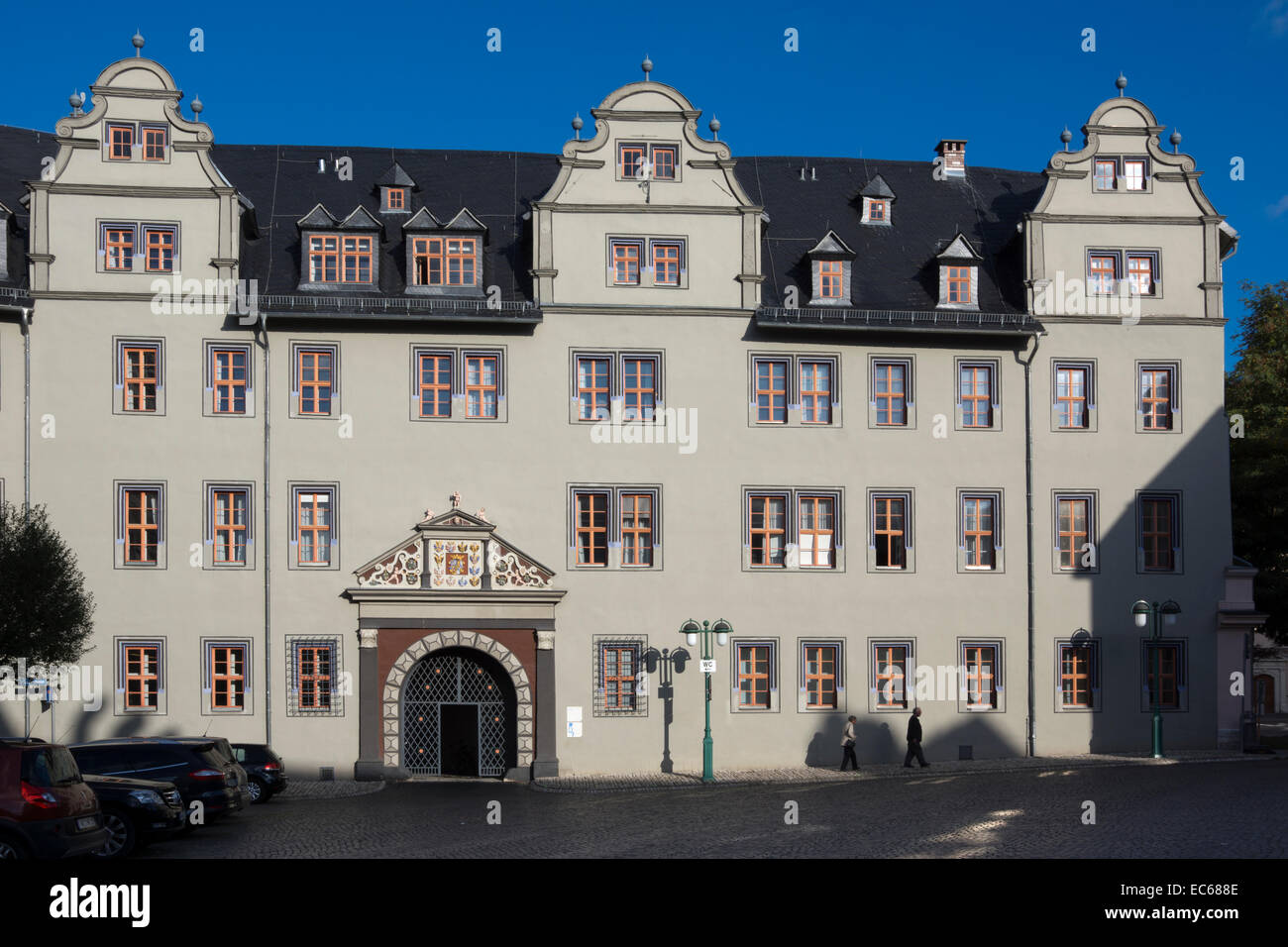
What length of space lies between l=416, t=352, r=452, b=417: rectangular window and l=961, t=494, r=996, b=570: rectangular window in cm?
1222

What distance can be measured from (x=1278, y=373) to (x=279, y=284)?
2854cm

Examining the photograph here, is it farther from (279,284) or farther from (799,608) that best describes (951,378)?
(279,284)

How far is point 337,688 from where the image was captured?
33.9m

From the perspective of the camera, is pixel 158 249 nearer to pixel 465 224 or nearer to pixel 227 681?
pixel 465 224

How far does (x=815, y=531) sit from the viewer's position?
35781 mm

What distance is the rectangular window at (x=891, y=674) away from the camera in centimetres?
3562

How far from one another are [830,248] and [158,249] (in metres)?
15.3

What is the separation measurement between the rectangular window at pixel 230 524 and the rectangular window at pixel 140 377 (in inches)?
99.1

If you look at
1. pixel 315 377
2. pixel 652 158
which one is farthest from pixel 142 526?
pixel 652 158

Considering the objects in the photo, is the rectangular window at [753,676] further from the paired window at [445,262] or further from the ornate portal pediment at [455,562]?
the paired window at [445,262]

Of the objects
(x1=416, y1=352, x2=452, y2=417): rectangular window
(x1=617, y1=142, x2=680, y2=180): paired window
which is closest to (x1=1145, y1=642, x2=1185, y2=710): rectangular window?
(x1=617, y1=142, x2=680, y2=180): paired window
